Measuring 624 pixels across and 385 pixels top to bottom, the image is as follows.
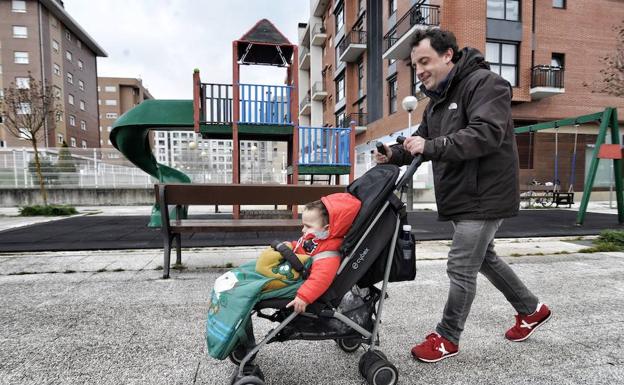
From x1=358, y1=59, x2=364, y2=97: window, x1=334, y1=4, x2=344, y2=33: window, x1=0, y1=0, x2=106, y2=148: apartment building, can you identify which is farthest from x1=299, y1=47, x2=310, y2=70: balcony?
x1=0, y1=0, x2=106, y2=148: apartment building

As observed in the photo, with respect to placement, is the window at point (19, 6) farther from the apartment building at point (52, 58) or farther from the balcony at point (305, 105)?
the balcony at point (305, 105)

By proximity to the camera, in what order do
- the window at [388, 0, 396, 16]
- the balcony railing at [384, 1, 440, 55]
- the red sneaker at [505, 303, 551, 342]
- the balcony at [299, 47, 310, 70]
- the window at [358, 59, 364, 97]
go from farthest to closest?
the balcony at [299, 47, 310, 70] < the window at [358, 59, 364, 97] < the window at [388, 0, 396, 16] < the balcony railing at [384, 1, 440, 55] < the red sneaker at [505, 303, 551, 342]

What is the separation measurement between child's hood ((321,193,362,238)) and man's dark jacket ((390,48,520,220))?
1.57 feet

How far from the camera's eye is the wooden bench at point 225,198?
12.7 feet

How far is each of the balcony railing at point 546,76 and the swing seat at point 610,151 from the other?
1053cm

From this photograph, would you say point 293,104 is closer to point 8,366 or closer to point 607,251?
point 607,251

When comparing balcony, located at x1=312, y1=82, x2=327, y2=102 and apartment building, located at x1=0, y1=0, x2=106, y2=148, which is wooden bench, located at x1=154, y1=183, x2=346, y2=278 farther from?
apartment building, located at x1=0, y1=0, x2=106, y2=148

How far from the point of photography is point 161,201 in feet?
12.5

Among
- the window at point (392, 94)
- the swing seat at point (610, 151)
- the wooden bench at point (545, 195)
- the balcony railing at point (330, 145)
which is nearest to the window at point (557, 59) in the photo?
the wooden bench at point (545, 195)

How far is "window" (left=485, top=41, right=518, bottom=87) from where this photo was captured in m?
16.0

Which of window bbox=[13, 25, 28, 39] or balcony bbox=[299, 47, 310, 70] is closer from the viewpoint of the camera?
window bbox=[13, 25, 28, 39]

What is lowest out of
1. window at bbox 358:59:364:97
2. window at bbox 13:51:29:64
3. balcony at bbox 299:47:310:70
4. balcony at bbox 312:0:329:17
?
window at bbox 358:59:364:97

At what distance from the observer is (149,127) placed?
25.2 feet

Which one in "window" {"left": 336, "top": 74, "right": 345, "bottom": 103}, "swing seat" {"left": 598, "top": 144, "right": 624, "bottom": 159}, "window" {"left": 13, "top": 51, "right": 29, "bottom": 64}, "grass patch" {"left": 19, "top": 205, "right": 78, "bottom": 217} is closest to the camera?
"swing seat" {"left": 598, "top": 144, "right": 624, "bottom": 159}
